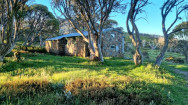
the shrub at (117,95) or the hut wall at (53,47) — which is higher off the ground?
the hut wall at (53,47)

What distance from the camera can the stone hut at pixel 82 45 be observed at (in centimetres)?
1892

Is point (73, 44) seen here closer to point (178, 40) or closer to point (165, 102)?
point (165, 102)

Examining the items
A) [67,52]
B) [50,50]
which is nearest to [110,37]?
[67,52]

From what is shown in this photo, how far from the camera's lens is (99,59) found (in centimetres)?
1175

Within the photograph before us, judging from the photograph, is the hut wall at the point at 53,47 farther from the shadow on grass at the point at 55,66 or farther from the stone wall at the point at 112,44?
the shadow on grass at the point at 55,66

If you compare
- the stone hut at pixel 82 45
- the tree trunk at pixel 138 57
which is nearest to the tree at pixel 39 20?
the stone hut at pixel 82 45

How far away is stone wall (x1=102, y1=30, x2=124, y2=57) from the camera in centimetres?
2033

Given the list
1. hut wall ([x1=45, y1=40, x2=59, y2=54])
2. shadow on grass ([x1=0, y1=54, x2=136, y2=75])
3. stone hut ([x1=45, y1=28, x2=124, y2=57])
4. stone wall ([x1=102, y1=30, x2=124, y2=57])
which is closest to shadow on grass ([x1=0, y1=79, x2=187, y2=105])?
shadow on grass ([x1=0, y1=54, x2=136, y2=75])

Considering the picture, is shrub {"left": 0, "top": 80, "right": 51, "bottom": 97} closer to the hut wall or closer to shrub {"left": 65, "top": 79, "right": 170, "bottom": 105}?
shrub {"left": 65, "top": 79, "right": 170, "bottom": 105}

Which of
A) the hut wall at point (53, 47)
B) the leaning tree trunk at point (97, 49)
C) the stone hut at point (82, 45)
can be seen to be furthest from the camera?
the hut wall at point (53, 47)

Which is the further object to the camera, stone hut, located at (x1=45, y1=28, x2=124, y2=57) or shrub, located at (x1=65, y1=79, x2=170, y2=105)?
stone hut, located at (x1=45, y1=28, x2=124, y2=57)

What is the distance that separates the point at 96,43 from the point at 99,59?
1.83 meters

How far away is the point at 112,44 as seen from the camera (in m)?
21.1

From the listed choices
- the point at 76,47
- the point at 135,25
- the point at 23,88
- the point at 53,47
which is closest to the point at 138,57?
the point at 135,25
